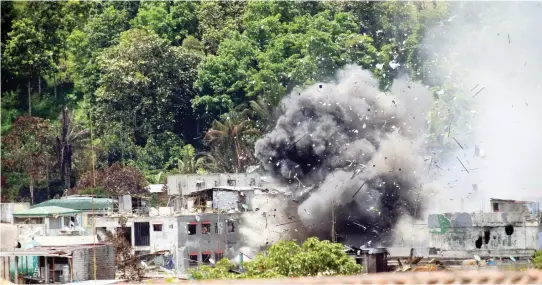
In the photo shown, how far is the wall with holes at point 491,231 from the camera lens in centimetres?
3772

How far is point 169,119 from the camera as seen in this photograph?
6406 cm

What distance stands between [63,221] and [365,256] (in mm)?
11695

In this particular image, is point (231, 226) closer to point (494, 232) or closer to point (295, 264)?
point (494, 232)

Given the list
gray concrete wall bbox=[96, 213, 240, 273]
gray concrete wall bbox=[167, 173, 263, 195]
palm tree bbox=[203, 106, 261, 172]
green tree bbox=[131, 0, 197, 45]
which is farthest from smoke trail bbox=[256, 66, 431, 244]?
green tree bbox=[131, 0, 197, 45]

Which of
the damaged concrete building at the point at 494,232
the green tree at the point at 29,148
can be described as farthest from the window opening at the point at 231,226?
the green tree at the point at 29,148

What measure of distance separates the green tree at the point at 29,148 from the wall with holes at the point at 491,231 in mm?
23969

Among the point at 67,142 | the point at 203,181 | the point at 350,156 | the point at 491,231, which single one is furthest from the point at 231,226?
the point at 67,142

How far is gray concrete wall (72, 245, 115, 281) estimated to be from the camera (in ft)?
105

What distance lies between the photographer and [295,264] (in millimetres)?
28203

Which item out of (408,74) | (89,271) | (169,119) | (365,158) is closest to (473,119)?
(408,74)

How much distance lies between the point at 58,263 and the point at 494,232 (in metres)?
12.6

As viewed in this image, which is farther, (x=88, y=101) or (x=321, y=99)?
(x=88, y=101)

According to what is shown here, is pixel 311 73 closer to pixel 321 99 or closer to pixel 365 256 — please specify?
pixel 321 99

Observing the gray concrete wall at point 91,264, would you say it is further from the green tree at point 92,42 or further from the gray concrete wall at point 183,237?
the green tree at point 92,42
